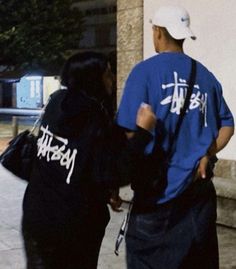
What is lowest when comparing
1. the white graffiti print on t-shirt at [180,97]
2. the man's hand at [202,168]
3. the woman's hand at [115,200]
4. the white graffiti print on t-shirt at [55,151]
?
the woman's hand at [115,200]

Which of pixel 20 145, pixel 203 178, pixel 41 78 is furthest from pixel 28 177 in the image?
pixel 41 78

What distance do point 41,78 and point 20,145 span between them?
96.3 feet

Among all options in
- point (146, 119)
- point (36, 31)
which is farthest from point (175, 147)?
point (36, 31)

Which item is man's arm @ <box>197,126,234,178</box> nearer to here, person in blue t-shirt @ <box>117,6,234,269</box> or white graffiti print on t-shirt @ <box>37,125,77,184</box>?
person in blue t-shirt @ <box>117,6,234,269</box>

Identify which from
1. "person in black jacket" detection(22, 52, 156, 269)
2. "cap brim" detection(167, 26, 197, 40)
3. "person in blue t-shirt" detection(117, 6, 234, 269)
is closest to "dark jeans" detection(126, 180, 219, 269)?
"person in blue t-shirt" detection(117, 6, 234, 269)

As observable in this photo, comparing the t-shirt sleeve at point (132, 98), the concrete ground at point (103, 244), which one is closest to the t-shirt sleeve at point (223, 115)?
the t-shirt sleeve at point (132, 98)

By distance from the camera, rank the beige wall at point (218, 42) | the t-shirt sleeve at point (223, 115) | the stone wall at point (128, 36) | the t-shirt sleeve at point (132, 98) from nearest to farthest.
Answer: the t-shirt sleeve at point (132, 98) → the t-shirt sleeve at point (223, 115) → the beige wall at point (218, 42) → the stone wall at point (128, 36)

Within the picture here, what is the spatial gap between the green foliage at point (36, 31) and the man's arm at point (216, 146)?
27.5m

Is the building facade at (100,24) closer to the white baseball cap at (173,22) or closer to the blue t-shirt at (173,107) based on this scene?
the white baseball cap at (173,22)

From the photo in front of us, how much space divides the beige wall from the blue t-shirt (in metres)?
3.65

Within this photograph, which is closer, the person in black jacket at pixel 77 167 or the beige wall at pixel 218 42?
the person in black jacket at pixel 77 167

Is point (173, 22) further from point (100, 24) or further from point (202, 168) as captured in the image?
point (100, 24)

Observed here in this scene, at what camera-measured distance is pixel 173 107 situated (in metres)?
2.84

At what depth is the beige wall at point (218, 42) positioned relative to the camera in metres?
6.53
